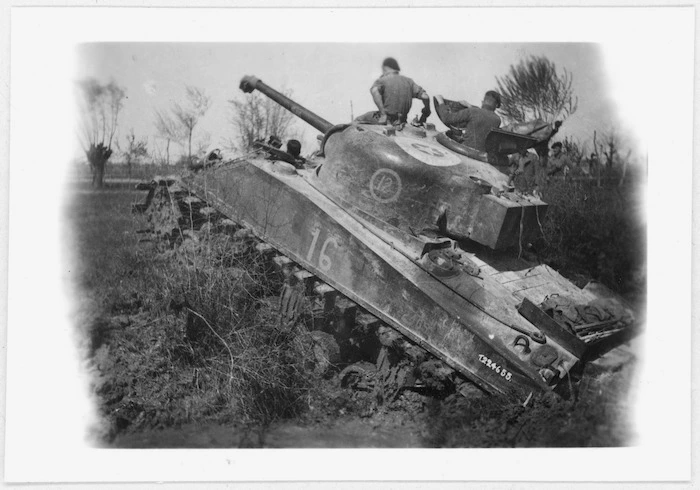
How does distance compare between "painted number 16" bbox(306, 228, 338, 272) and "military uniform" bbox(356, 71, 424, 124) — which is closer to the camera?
"painted number 16" bbox(306, 228, 338, 272)

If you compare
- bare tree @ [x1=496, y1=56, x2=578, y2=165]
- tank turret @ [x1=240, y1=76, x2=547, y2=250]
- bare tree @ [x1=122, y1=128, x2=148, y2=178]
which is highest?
bare tree @ [x1=496, y1=56, x2=578, y2=165]

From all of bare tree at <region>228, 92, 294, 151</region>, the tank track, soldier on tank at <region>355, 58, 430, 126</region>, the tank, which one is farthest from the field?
soldier on tank at <region>355, 58, 430, 126</region>

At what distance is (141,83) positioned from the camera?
5809mm

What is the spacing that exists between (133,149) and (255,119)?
2.02m

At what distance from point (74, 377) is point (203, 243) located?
70.9 inches

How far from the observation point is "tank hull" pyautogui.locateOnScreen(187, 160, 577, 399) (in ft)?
15.5

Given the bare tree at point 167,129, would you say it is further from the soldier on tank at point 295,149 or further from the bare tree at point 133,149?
the soldier on tank at point 295,149

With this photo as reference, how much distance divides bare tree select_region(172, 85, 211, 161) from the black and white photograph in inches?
1.9

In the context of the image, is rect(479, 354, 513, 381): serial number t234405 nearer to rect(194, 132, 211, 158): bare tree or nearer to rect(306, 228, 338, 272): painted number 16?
rect(306, 228, 338, 272): painted number 16

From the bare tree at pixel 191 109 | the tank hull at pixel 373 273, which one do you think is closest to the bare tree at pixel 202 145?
the bare tree at pixel 191 109

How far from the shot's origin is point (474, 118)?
250 inches

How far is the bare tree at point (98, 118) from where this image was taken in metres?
5.64
